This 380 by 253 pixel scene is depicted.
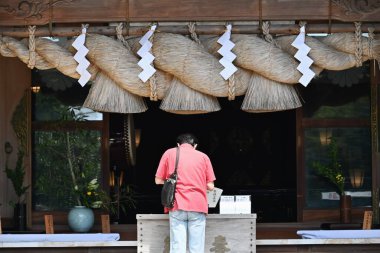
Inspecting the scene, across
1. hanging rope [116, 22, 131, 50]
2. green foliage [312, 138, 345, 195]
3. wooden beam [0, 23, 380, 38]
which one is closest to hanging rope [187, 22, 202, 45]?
wooden beam [0, 23, 380, 38]

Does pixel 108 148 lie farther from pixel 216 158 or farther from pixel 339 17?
pixel 216 158

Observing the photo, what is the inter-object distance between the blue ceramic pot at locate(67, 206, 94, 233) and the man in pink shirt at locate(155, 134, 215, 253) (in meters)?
1.52

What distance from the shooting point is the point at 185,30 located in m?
7.18

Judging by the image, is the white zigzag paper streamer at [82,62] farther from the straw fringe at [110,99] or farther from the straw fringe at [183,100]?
the straw fringe at [183,100]

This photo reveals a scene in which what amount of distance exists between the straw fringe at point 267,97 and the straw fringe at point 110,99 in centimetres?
91

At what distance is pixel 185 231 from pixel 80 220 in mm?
1651

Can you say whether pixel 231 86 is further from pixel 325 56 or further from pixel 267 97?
pixel 325 56

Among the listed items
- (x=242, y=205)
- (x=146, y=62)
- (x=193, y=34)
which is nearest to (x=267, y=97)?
(x=193, y=34)

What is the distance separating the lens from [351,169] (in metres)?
8.77

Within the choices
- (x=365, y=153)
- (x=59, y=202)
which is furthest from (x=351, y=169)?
(x=59, y=202)

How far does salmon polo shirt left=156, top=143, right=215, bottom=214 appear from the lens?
264 inches

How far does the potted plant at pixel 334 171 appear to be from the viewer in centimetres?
834

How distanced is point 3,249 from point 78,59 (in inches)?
65.2

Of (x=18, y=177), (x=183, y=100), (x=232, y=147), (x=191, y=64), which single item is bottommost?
(x=18, y=177)
